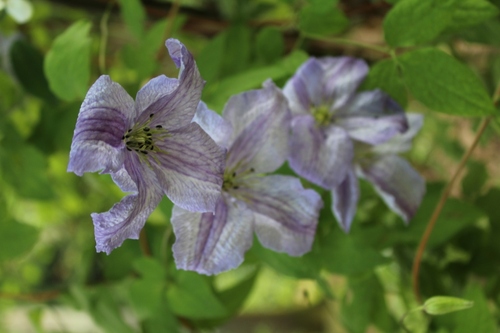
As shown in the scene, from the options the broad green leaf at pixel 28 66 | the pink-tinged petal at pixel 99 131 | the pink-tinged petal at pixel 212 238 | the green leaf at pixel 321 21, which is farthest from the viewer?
the broad green leaf at pixel 28 66

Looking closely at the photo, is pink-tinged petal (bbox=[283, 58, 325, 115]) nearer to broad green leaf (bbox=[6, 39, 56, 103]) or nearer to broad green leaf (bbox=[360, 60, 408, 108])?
broad green leaf (bbox=[360, 60, 408, 108])

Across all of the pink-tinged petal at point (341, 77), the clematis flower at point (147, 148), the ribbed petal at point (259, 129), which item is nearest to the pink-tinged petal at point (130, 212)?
the clematis flower at point (147, 148)

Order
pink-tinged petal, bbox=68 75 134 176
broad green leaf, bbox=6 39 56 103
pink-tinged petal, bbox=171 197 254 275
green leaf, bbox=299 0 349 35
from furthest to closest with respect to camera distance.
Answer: broad green leaf, bbox=6 39 56 103, green leaf, bbox=299 0 349 35, pink-tinged petal, bbox=171 197 254 275, pink-tinged petal, bbox=68 75 134 176

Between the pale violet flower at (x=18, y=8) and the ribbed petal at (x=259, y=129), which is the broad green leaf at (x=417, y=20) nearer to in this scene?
the ribbed petal at (x=259, y=129)

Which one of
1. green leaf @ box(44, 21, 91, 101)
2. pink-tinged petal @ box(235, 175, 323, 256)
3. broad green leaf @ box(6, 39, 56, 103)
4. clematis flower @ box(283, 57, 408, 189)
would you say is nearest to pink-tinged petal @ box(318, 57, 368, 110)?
clematis flower @ box(283, 57, 408, 189)

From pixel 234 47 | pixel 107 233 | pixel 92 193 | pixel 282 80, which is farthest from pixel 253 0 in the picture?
pixel 92 193

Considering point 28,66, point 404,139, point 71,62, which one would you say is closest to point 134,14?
point 71,62
